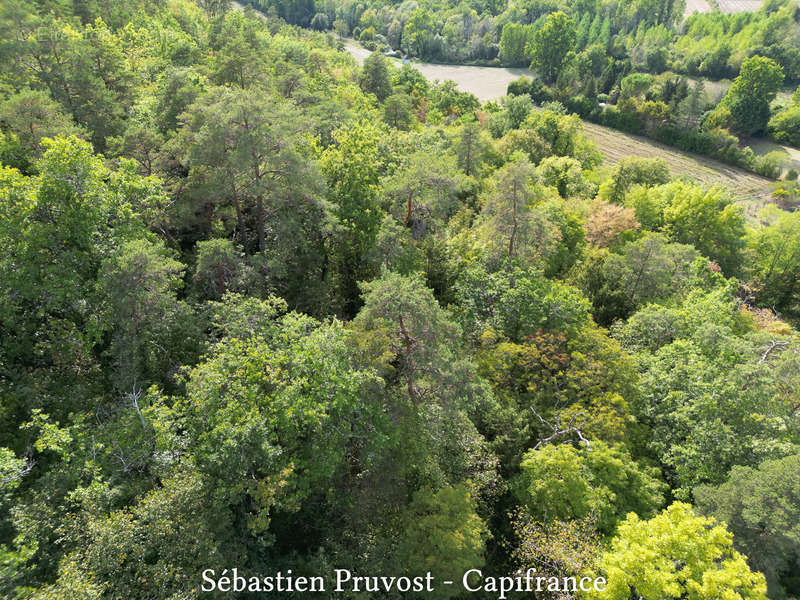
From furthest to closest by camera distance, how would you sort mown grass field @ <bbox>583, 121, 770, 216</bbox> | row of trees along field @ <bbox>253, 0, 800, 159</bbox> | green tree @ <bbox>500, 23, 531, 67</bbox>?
Answer: green tree @ <bbox>500, 23, 531, 67</bbox>, row of trees along field @ <bbox>253, 0, 800, 159</bbox>, mown grass field @ <bbox>583, 121, 770, 216</bbox>

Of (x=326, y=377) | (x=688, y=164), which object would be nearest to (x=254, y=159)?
(x=326, y=377)

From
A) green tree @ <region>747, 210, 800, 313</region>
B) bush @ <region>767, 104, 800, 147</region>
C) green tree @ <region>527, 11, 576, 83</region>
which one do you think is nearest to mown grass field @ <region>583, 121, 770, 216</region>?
bush @ <region>767, 104, 800, 147</region>

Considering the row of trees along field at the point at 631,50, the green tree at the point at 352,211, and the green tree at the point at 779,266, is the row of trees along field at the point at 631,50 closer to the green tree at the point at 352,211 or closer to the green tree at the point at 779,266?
the green tree at the point at 779,266

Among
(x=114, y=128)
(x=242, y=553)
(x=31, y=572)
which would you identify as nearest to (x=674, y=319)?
(x=242, y=553)

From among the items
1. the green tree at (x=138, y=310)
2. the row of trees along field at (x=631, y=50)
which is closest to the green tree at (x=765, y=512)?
the green tree at (x=138, y=310)

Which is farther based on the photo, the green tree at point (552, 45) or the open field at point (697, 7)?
the open field at point (697, 7)

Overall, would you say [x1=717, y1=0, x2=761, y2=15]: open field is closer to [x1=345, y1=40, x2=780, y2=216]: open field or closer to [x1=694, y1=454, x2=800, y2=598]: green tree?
[x1=345, y1=40, x2=780, y2=216]: open field

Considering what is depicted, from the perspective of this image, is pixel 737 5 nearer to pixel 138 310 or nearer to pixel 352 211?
pixel 352 211
